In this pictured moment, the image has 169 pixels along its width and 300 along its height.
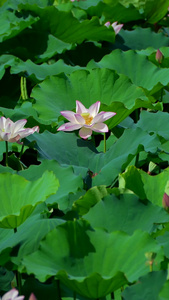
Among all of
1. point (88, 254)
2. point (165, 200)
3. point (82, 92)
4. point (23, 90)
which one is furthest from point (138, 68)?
point (88, 254)

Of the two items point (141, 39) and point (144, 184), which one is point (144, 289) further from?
point (141, 39)

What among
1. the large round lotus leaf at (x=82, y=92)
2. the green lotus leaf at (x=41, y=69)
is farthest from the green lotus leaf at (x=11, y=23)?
the large round lotus leaf at (x=82, y=92)

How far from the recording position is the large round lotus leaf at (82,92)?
6.50ft

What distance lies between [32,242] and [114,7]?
1857 millimetres

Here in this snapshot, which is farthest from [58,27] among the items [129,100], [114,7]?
[129,100]

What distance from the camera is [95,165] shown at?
172 centimetres

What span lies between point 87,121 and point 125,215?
1.64 feet

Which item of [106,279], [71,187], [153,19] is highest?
[106,279]

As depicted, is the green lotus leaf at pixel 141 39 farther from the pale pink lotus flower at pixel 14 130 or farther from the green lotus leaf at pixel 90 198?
the green lotus leaf at pixel 90 198

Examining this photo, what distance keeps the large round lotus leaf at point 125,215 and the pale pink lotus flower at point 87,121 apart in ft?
1.40

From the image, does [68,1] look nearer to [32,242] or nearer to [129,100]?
[129,100]

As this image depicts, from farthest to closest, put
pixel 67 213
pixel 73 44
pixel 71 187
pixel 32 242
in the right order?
pixel 73 44
pixel 71 187
pixel 67 213
pixel 32 242

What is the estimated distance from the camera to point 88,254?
1.16 metres

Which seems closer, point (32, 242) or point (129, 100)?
point (32, 242)
